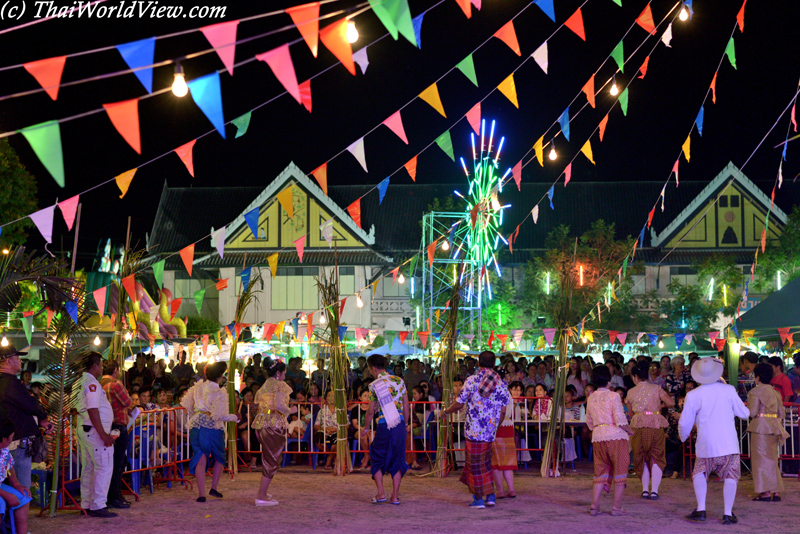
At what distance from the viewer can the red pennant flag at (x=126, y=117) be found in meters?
5.63

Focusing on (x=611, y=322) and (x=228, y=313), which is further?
(x=228, y=313)

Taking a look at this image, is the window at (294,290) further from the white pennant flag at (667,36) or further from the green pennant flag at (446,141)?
the white pennant flag at (667,36)

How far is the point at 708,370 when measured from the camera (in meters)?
8.19

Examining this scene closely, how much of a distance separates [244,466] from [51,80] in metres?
8.09

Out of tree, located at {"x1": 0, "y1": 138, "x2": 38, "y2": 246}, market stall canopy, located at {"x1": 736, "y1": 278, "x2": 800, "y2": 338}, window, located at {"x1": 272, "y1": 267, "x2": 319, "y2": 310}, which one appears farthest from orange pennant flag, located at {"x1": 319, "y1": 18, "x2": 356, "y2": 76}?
window, located at {"x1": 272, "y1": 267, "x2": 319, "y2": 310}

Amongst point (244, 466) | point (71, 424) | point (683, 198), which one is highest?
point (683, 198)

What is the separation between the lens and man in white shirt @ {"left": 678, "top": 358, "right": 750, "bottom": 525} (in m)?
7.96

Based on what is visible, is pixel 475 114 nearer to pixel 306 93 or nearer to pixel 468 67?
pixel 468 67

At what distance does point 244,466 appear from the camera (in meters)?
12.2

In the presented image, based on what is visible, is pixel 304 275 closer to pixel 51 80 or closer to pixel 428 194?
pixel 428 194

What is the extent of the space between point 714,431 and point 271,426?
185 inches

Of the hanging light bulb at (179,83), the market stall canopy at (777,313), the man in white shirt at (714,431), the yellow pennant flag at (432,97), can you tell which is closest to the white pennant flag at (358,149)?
the yellow pennant flag at (432,97)

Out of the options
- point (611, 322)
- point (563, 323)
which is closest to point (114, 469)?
point (563, 323)

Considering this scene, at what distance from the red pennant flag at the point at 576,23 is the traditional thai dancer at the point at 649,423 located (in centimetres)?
375
